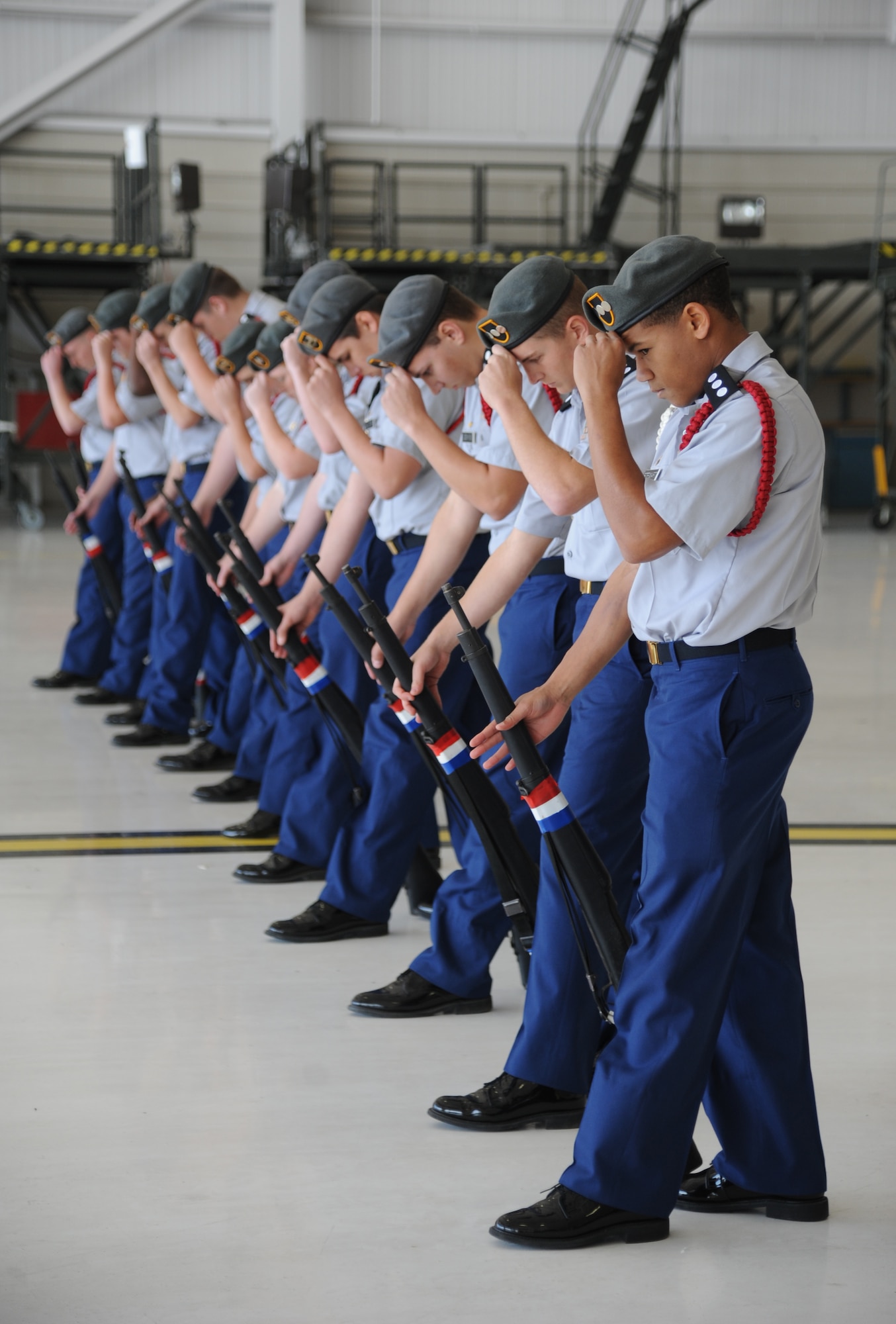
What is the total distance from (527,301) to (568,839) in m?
1.10

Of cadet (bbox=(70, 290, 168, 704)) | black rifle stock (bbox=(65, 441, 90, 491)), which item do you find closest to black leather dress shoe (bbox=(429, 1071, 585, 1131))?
cadet (bbox=(70, 290, 168, 704))

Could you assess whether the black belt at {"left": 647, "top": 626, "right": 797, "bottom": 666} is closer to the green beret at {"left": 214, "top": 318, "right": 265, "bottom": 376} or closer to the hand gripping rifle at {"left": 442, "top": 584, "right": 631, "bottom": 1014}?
the hand gripping rifle at {"left": 442, "top": 584, "right": 631, "bottom": 1014}

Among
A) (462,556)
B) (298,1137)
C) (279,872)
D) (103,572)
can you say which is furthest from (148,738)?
(298,1137)

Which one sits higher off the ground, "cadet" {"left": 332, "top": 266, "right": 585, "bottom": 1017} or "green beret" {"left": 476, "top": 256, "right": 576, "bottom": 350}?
"green beret" {"left": 476, "top": 256, "right": 576, "bottom": 350}

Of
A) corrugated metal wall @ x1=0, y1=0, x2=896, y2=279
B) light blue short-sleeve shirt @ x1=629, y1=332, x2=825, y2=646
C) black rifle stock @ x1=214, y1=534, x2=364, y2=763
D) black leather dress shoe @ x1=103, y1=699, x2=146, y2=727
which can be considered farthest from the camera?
corrugated metal wall @ x1=0, y1=0, x2=896, y2=279

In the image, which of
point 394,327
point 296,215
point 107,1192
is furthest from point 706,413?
point 296,215

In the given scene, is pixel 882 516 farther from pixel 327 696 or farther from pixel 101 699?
pixel 327 696

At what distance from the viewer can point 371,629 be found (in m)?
3.14

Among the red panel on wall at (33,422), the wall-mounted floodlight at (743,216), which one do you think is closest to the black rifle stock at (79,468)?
the red panel on wall at (33,422)

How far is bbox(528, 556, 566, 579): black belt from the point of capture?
333 centimetres

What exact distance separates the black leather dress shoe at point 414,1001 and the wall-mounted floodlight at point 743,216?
613 inches

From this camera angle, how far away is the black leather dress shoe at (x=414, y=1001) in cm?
354

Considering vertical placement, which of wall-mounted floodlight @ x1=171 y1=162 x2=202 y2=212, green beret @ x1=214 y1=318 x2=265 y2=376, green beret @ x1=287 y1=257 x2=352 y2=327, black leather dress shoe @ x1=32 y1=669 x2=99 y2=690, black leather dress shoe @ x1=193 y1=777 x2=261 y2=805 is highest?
wall-mounted floodlight @ x1=171 y1=162 x2=202 y2=212

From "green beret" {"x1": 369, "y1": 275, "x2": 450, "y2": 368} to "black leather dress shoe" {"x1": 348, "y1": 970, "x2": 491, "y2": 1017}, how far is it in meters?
1.52
